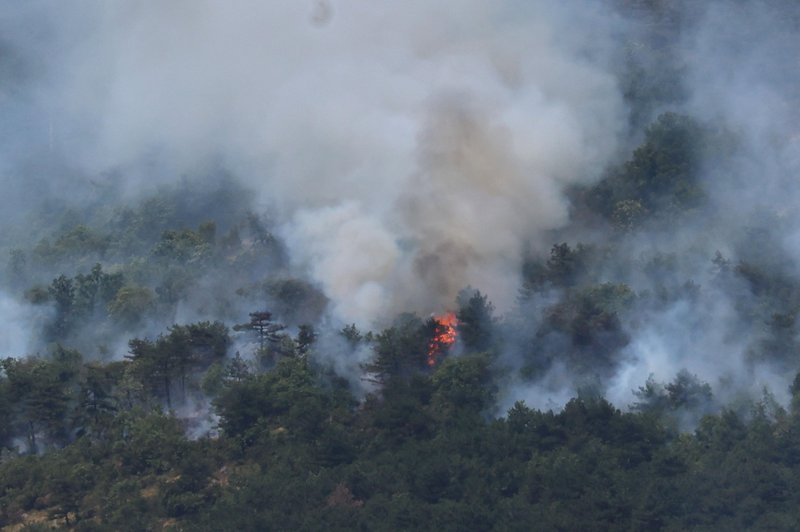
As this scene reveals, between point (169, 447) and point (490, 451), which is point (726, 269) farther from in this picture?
point (169, 447)

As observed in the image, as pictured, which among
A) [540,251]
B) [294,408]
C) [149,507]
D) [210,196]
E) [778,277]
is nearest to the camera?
[149,507]

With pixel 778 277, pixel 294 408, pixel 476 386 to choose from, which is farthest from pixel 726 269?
pixel 294 408

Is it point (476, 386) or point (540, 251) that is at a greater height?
point (540, 251)

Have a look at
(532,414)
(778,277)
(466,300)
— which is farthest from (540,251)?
(532,414)

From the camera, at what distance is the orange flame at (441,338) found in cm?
7088

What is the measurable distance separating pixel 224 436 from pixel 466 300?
43.3 ft

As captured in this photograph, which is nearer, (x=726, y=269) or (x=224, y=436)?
(x=224, y=436)

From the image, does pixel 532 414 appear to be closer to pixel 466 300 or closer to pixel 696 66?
pixel 466 300

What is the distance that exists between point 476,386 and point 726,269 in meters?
12.0

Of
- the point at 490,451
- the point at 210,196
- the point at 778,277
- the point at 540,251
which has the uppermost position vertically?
the point at 210,196

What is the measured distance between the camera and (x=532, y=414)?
64500mm

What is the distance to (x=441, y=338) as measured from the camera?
71938 millimetres

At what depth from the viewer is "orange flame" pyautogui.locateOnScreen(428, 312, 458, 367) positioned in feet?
233

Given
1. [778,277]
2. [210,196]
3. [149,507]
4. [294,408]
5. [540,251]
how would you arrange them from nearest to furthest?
[149,507] < [294,408] < [778,277] < [540,251] < [210,196]
